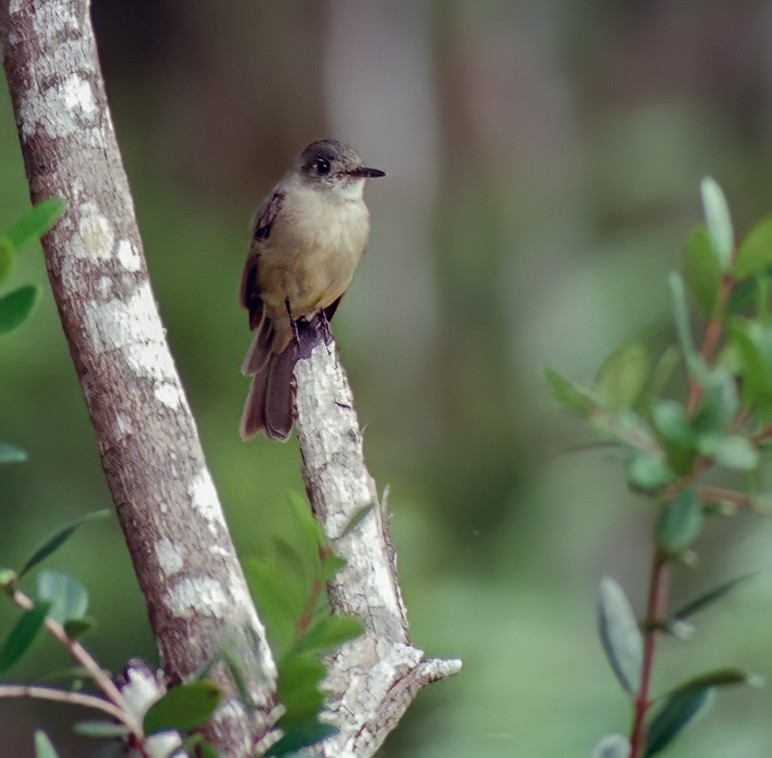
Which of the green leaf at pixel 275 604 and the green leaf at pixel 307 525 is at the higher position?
the green leaf at pixel 307 525

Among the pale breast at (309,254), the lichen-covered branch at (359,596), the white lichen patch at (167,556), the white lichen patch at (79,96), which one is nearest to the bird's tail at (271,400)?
the pale breast at (309,254)

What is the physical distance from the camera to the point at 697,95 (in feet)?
37.6

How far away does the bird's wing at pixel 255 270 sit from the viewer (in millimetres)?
5273

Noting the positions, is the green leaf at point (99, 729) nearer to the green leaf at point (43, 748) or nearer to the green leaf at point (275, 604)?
the green leaf at point (43, 748)

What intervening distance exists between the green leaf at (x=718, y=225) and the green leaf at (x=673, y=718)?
389mm

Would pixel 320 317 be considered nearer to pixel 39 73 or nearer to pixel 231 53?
pixel 39 73

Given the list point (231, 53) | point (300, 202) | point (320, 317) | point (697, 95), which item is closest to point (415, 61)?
point (231, 53)

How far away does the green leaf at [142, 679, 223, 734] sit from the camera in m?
1.33

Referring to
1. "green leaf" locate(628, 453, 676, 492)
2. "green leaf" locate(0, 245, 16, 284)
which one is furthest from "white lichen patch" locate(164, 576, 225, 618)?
"green leaf" locate(628, 453, 676, 492)

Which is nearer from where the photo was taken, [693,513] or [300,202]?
[693,513]

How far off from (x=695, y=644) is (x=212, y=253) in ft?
12.1

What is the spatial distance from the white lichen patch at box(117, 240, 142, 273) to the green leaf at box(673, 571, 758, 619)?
4.96ft

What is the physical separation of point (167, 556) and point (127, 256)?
0.60 metres

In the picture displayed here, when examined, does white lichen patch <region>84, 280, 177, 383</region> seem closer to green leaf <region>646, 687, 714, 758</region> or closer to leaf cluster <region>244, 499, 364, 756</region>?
leaf cluster <region>244, 499, 364, 756</region>
